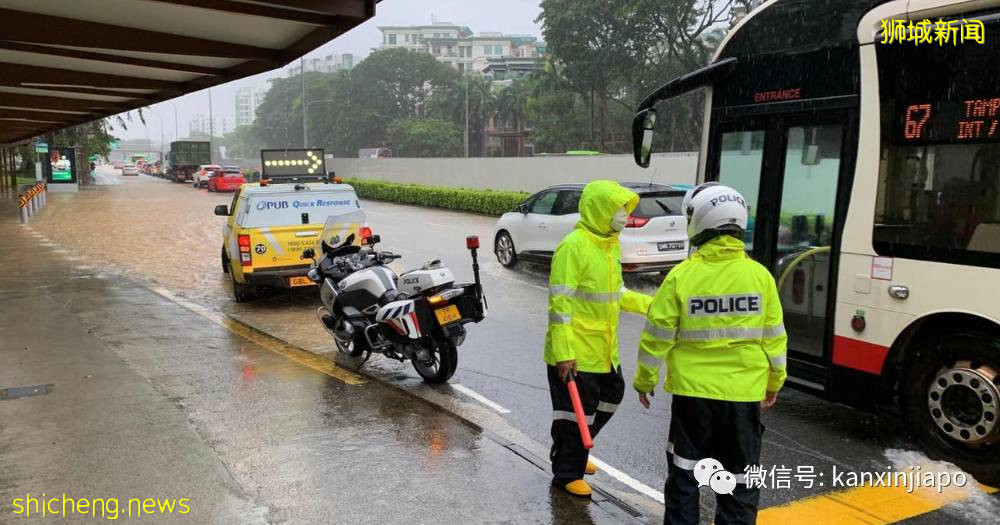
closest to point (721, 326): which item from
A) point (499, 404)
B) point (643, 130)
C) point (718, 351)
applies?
point (718, 351)

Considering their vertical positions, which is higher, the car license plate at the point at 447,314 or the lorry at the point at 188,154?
the lorry at the point at 188,154

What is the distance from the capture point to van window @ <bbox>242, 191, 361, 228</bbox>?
401 inches

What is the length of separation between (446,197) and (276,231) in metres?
19.1

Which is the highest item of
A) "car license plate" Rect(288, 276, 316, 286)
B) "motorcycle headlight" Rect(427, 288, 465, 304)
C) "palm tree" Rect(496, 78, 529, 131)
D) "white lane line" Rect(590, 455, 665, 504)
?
"palm tree" Rect(496, 78, 529, 131)

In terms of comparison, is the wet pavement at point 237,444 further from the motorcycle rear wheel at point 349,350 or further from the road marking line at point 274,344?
the motorcycle rear wheel at point 349,350

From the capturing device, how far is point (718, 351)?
323 centimetres

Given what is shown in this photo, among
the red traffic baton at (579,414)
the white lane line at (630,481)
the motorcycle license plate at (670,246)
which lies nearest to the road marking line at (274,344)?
the white lane line at (630,481)

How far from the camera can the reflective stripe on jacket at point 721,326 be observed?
318 centimetres

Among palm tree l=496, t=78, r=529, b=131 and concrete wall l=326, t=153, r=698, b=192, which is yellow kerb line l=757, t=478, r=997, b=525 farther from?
palm tree l=496, t=78, r=529, b=131

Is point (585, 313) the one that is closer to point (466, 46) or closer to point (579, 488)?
point (579, 488)

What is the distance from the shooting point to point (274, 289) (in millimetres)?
11461

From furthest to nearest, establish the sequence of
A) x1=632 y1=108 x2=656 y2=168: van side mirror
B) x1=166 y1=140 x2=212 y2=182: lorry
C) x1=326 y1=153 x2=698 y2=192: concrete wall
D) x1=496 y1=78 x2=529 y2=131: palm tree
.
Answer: x1=496 y1=78 x2=529 y2=131: palm tree → x1=166 y1=140 x2=212 y2=182: lorry → x1=326 y1=153 x2=698 y2=192: concrete wall → x1=632 y1=108 x2=656 y2=168: van side mirror

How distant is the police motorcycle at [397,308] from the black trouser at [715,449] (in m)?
2.77

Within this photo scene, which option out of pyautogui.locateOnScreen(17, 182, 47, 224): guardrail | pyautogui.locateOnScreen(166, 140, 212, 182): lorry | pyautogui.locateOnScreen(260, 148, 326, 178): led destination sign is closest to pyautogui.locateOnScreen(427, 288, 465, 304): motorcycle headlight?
pyautogui.locateOnScreen(260, 148, 326, 178): led destination sign
